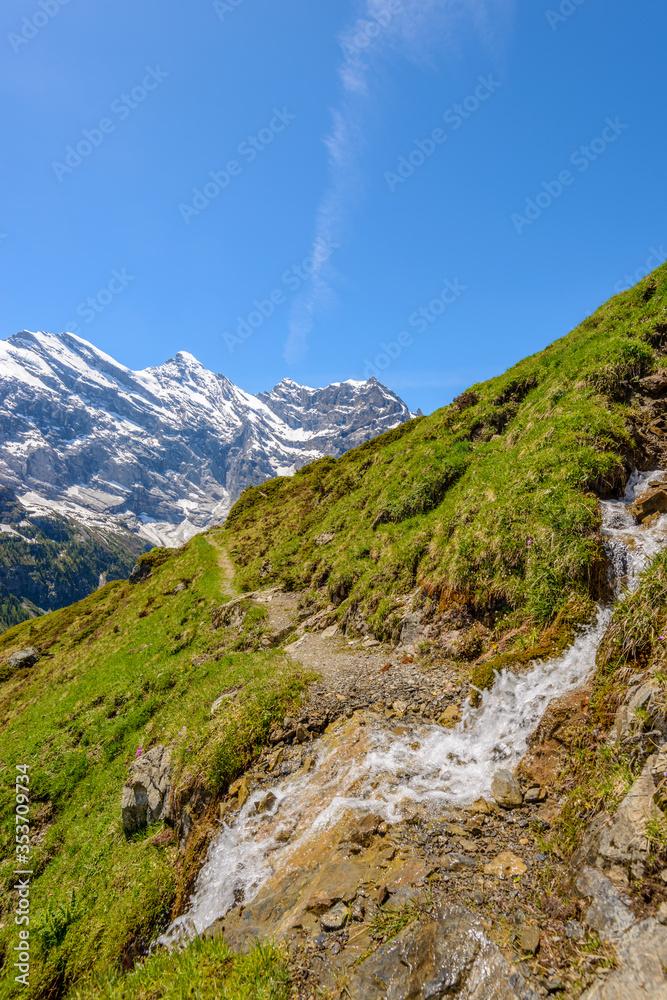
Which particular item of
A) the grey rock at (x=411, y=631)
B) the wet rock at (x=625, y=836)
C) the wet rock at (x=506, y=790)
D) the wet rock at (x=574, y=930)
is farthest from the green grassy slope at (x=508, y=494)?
the wet rock at (x=574, y=930)

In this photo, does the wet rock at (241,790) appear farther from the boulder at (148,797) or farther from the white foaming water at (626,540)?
the white foaming water at (626,540)

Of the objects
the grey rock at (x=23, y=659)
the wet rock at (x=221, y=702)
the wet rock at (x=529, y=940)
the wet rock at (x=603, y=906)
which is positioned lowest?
the wet rock at (x=529, y=940)

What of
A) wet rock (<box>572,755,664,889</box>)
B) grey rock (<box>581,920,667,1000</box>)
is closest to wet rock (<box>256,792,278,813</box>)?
wet rock (<box>572,755,664,889</box>)

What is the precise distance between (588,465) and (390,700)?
1077cm

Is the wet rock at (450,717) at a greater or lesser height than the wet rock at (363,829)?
lesser

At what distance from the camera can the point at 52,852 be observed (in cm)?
1542

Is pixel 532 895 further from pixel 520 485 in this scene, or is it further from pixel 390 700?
pixel 520 485

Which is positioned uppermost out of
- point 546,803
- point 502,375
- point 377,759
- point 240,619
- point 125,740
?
point 502,375

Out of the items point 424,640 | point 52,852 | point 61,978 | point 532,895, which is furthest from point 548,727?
point 52,852

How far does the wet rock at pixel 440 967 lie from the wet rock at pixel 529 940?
30 centimetres

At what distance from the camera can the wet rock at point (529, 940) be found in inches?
210

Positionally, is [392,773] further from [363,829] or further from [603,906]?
[603,906]

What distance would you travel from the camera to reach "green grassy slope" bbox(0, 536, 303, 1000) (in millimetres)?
10648

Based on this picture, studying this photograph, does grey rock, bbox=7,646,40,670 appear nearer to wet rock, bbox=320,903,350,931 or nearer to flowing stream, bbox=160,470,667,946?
flowing stream, bbox=160,470,667,946
